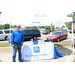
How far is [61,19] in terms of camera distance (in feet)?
20.3

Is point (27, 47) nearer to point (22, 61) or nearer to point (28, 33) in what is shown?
point (22, 61)

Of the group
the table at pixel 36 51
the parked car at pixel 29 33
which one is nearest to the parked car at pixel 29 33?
the parked car at pixel 29 33

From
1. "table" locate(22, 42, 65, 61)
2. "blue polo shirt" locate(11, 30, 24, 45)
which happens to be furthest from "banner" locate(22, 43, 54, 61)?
"blue polo shirt" locate(11, 30, 24, 45)

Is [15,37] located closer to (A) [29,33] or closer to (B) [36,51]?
(B) [36,51]

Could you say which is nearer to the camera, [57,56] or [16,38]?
[16,38]

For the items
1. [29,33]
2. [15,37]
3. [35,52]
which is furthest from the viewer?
[29,33]

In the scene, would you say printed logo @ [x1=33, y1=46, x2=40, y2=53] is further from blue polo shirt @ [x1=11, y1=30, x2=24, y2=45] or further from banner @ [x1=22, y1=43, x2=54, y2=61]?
blue polo shirt @ [x1=11, y1=30, x2=24, y2=45]

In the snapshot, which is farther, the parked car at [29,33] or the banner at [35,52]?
the parked car at [29,33]

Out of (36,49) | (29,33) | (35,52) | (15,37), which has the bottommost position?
(35,52)

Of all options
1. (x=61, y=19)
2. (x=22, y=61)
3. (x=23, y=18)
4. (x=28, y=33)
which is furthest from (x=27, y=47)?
(x=28, y=33)

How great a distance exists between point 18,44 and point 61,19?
3154 mm

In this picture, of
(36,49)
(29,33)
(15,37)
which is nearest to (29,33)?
(29,33)

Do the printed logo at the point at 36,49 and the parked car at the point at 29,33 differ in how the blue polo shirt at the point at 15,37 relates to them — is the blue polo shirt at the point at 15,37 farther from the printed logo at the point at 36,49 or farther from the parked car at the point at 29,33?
the parked car at the point at 29,33

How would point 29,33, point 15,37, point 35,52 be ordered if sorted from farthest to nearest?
point 29,33, point 35,52, point 15,37
